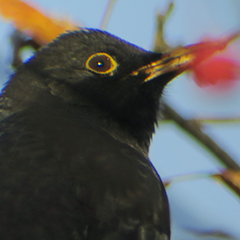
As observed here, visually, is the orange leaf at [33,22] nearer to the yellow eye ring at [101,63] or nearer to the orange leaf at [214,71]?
the yellow eye ring at [101,63]

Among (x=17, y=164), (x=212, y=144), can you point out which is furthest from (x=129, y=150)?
(x=17, y=164)

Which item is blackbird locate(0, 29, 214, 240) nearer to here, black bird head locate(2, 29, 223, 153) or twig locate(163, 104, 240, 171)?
black bird head locate(2, 29, 223, 153)

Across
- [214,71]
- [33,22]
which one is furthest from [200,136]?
[33,22]

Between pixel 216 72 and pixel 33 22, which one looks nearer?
pixel 216 72

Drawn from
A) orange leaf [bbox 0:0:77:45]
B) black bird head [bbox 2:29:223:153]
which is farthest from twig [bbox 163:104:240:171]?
orange leaf [bbox 0:0:77:45]

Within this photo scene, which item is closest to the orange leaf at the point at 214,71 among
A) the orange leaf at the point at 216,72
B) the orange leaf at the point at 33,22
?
the orange leaf at the point at 216,72

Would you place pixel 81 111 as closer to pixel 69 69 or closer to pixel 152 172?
pixel 69 69

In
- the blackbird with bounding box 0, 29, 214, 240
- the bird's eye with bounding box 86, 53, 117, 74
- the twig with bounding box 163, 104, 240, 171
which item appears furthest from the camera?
the bird's eye with bounding box 86, 53, 117, 74

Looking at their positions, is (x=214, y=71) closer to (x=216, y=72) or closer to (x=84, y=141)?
(x=216, y=72)
